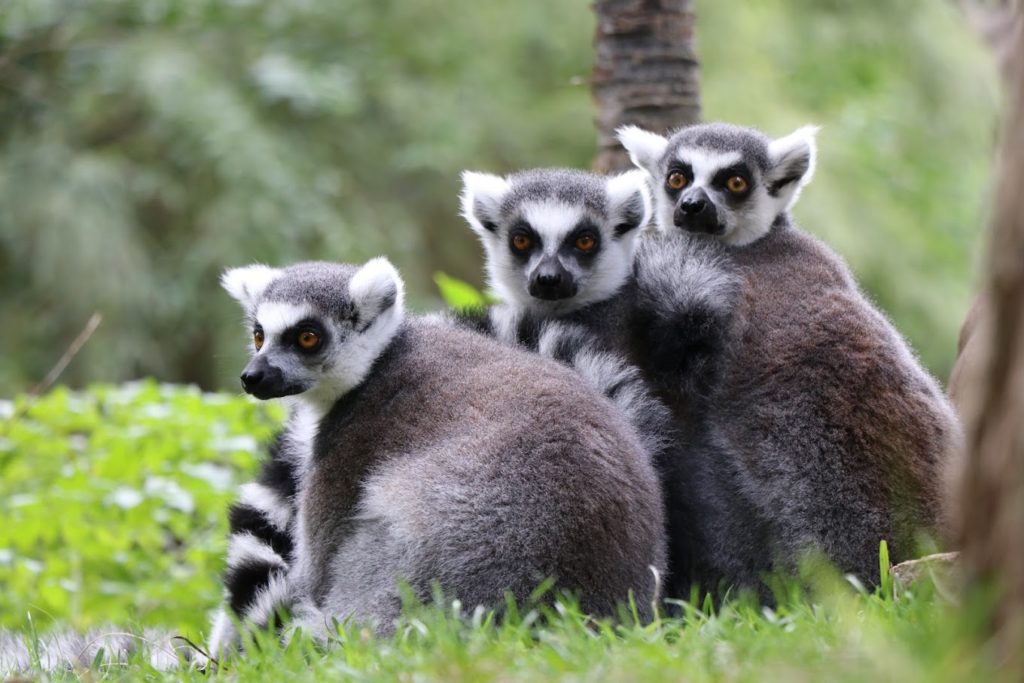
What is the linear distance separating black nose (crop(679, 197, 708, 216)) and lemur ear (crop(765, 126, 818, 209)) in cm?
42

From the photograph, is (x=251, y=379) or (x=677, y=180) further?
(x=677, y=180)

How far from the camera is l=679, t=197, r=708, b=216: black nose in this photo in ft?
15.3

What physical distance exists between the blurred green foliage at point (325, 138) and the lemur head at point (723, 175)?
4.91 m

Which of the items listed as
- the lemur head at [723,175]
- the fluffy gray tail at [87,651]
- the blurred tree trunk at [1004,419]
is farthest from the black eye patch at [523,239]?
the blurred tree trunk at [1004,419]

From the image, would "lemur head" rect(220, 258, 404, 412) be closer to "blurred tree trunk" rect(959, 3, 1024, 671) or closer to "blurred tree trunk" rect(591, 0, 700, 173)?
"blurred tree trunk" rect(591, 0, 700, 173)

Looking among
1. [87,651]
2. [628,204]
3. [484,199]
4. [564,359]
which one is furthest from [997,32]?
[87,651]

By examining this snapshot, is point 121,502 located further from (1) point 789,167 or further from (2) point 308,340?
(1) point 789,167

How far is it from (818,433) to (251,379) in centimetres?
191

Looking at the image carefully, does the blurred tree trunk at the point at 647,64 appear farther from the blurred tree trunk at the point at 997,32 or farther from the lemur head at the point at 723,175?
the blurred tree trunk at the point at 997,32

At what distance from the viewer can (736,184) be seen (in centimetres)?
483

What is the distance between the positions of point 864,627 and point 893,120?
40.5ft

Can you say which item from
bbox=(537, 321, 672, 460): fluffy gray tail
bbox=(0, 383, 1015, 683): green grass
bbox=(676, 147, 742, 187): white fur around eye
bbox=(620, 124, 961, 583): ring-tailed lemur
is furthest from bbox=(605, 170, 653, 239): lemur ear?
bbox=(0, 383, 1015, 683): green grass

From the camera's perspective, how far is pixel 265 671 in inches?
117

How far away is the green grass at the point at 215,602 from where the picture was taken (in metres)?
2.31
